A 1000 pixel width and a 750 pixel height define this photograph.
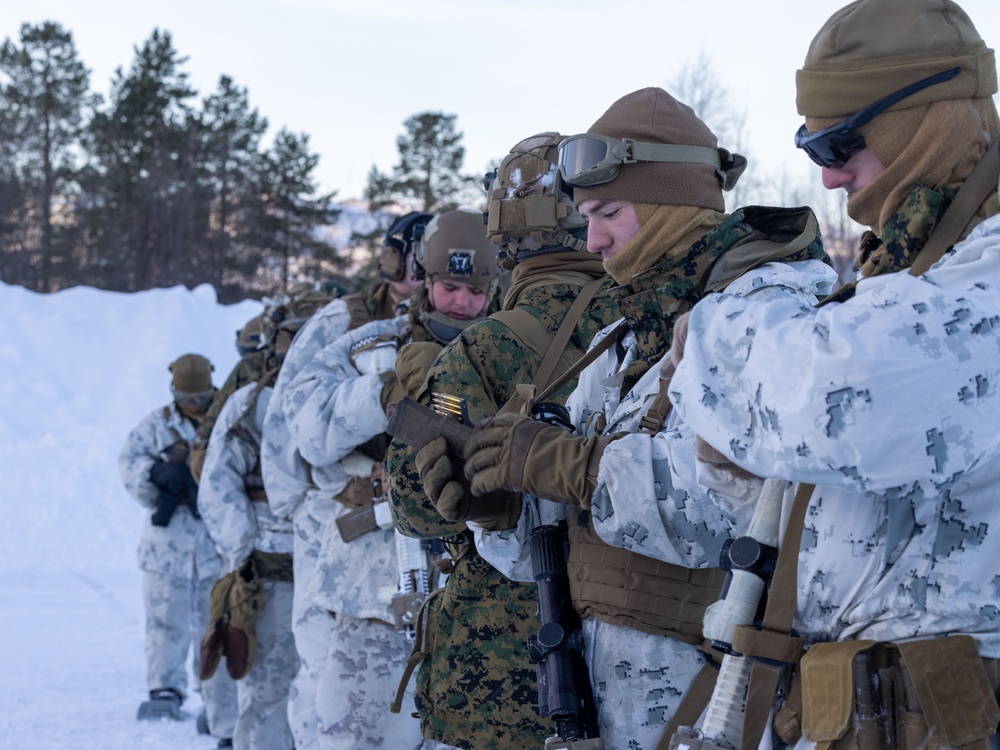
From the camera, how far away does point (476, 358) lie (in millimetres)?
3369

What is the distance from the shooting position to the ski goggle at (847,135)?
191 centimetres

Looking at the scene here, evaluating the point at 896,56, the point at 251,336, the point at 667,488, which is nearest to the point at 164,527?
the point at 251,336

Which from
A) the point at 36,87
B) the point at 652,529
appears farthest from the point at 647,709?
the point at 36,87

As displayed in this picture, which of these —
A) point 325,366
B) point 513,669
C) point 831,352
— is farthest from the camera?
point 325,366

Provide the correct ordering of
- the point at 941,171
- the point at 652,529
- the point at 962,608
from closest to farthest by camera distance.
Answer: the point at 962,608 → the point at 941,171 → the point at 652,529

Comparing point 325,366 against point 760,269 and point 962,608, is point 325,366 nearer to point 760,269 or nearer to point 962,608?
point 760,269

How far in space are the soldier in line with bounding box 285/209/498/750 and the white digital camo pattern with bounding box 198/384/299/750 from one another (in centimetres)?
158

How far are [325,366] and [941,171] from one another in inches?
143

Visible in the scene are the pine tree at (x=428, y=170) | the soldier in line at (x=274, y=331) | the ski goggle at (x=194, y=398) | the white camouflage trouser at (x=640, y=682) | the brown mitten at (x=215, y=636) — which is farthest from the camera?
the pine tree at (x=428, y=170)

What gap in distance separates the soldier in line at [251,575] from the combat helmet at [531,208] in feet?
10.8

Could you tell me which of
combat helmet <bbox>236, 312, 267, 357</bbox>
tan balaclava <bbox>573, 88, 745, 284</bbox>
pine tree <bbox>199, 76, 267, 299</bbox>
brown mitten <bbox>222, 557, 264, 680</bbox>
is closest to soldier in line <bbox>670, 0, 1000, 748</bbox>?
tan balaclava <bbox>573, 88, 745, 284</bbox>

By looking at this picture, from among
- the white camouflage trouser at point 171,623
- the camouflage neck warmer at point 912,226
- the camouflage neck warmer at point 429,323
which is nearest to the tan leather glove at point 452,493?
the camouflage neck warmer at point 912,226

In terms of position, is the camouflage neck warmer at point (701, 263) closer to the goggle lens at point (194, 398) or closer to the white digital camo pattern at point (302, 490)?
the white digital camo pattern at point (302, 490)

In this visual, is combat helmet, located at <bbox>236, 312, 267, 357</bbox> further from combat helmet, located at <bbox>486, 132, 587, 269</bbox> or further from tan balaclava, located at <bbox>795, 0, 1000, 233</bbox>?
tan balaclava, located at <bbox>795, 0, 1000, 233</bbox>
